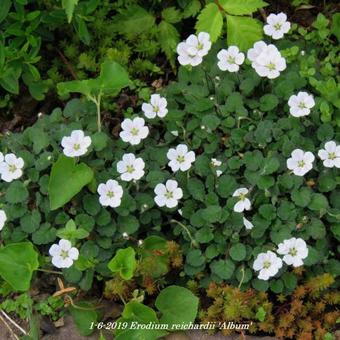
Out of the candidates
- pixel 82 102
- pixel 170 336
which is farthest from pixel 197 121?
pixel 170 336

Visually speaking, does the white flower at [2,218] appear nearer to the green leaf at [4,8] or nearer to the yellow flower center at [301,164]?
the green leaf at [4,8]

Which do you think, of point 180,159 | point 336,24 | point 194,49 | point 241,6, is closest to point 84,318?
point 180,159

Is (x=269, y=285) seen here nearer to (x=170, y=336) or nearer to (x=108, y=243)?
(x=170, y=336)

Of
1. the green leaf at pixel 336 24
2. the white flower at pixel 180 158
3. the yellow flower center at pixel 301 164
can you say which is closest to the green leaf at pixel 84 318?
the white flower at pixel 180 158

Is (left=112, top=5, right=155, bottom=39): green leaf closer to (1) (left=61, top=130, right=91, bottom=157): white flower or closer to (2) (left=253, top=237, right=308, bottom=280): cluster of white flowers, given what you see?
(1) (left=61, top=130, right=91, bottom=157): white flower

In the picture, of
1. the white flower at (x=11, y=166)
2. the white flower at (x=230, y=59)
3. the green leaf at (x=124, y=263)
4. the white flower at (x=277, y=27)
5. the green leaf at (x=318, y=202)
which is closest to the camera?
the green leaf at (x=124, y=263)

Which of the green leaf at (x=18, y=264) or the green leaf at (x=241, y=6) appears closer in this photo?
the green leaf at (x=18, y=264)
